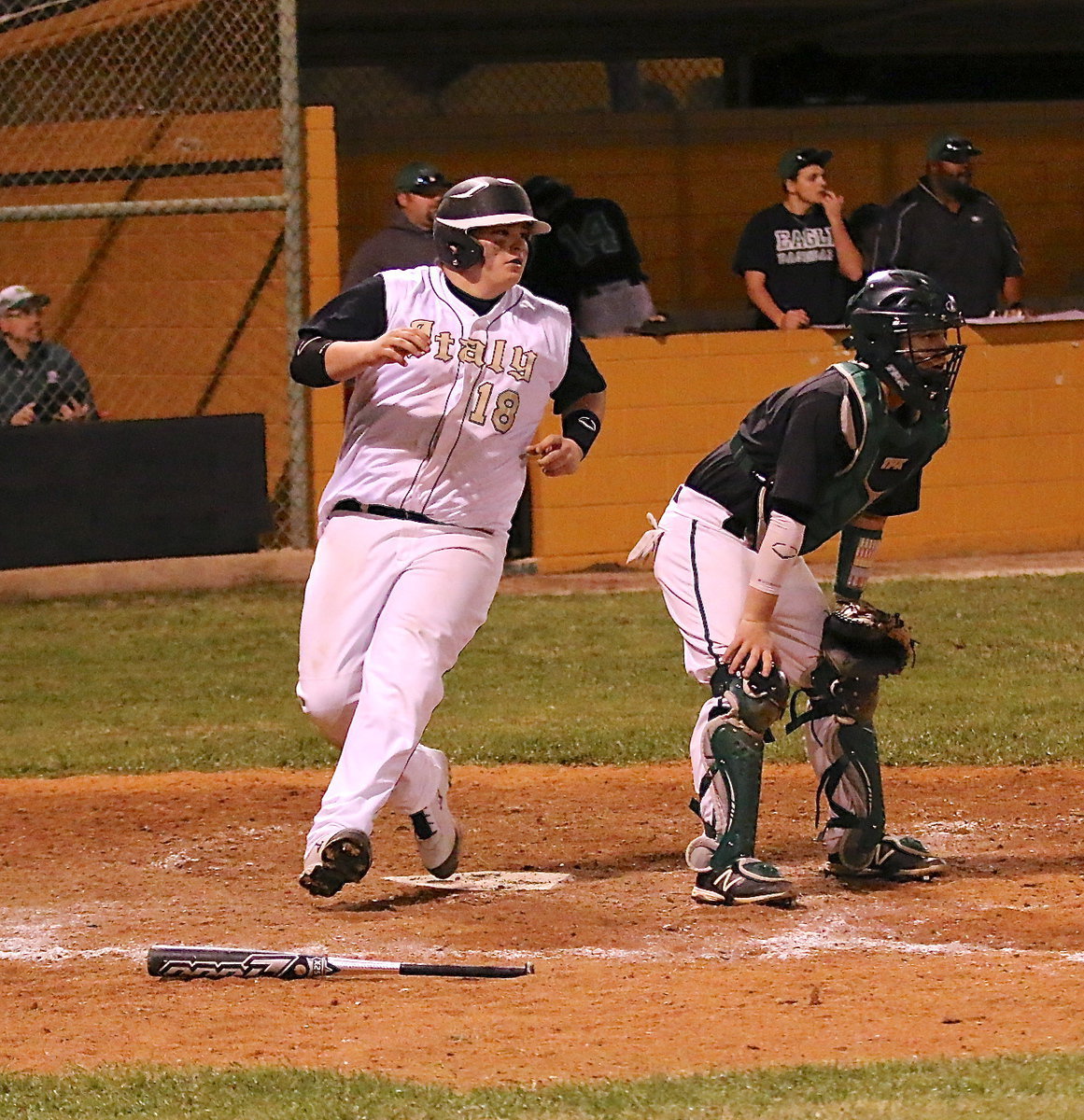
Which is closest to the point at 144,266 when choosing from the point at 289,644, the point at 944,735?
the point at 289,644

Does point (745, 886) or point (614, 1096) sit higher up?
point (614, 1096)

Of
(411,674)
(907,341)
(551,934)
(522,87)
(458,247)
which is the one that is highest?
(458,247)

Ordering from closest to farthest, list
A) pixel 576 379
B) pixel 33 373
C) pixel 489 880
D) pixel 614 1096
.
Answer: pixel 614 1096
pixel 576 379
pixel 489 880
pixel 33 373

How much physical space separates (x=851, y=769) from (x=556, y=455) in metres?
1.13

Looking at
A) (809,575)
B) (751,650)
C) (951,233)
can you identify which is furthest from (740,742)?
(951,233)

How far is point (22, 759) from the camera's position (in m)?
7.87

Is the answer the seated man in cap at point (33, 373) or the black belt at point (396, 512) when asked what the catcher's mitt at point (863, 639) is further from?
the seated man in cap at point (33, 373)

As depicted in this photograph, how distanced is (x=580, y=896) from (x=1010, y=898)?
3.60 ft

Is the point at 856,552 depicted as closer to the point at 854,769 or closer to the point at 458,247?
the point at 854,769

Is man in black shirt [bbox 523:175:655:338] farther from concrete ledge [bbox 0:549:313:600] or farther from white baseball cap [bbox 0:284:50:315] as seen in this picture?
white baseball cap [bbox 0:284:50:315]

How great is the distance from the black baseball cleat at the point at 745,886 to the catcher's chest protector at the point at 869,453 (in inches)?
31.7

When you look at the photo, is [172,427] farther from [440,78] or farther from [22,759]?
[440,78]

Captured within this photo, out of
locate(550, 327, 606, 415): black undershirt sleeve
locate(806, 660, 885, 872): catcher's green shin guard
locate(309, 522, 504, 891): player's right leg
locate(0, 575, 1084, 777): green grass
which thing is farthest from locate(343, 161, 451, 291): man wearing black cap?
locate(806, 660, 885, 872): catcher's green shin guard

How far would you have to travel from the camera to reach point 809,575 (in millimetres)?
5629
